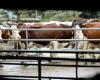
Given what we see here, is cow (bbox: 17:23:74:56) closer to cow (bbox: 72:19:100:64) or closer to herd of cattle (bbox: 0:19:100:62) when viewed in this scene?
herd of cattle (bbox: 0:19:100:62)

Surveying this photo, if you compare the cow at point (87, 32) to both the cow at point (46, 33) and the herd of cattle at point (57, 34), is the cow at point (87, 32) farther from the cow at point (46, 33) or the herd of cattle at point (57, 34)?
the cow at point (46, 33)

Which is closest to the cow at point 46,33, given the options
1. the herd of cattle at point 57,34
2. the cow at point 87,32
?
the herd of cattle at point 57,34

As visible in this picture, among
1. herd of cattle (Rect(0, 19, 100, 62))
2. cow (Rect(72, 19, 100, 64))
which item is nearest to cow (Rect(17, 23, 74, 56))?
herd of cattle (Rect(0, 19, 100, 62))

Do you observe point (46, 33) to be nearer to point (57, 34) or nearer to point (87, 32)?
point (57, 34)

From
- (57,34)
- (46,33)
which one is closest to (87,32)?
(57,34)

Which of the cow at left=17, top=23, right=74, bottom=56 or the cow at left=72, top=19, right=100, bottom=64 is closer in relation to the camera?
the cow at left=72, top=19, right=100, bottom=64

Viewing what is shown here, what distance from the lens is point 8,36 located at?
1094 centimetres

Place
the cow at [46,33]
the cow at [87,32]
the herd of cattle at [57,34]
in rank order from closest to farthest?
1. the cow at [87,32]
2. the herd of cattle at [57,34]
3. the cow at [46,33]

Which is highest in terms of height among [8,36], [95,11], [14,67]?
[95,11]
